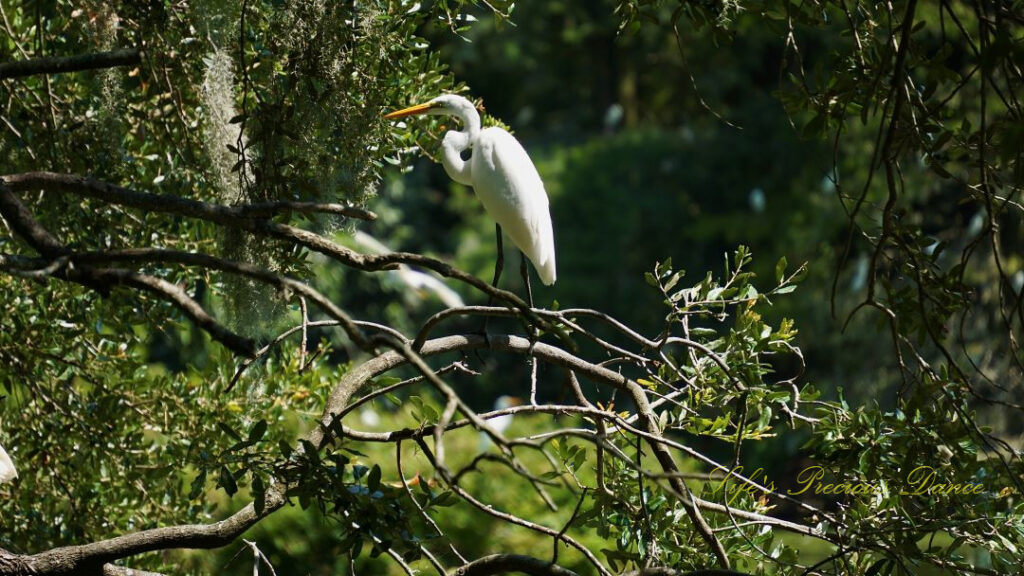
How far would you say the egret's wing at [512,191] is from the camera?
2.74m

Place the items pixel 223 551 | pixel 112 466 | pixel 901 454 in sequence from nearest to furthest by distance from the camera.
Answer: pixel 901 454, pixel 112 466, pixel 223 551

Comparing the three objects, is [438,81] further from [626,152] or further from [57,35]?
[626,152]

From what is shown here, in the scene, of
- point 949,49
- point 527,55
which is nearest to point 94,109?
point 949,49

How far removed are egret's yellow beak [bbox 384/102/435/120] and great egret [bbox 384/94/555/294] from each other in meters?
0.10

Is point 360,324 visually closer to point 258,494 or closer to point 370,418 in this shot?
point 258,494

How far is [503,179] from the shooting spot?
109 inches

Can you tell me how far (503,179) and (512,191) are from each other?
0.13ft

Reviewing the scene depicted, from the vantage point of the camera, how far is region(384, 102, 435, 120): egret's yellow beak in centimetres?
229

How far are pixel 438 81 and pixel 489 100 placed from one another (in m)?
13.9

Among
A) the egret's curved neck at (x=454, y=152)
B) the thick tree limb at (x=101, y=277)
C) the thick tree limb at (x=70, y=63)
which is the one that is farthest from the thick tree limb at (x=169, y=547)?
the egret's curved neck at (x=454, y=152)

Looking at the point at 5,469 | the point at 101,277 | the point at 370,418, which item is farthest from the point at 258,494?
the point at 370,418

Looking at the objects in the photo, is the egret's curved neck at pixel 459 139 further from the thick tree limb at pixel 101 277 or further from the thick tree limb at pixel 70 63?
the thick tree limb at pixel 101 277

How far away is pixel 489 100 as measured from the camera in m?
16.2

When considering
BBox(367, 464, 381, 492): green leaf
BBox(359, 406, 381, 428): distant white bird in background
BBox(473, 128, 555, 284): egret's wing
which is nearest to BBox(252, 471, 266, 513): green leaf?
BBox(367, 464, 381, 492): green leaf
